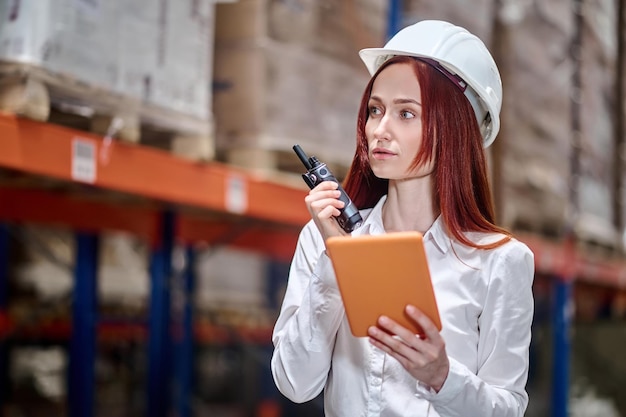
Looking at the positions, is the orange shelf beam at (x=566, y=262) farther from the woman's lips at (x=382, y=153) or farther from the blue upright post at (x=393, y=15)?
the woman's lips at (x=382, y=153)

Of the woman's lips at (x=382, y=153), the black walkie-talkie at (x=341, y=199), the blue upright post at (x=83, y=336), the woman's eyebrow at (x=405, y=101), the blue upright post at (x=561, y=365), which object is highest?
the woman's eyebrow at (x=405, y=101)

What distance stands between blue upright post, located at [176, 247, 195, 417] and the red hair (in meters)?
3.83

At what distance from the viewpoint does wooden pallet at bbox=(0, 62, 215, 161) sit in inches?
114

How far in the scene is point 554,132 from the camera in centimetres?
646

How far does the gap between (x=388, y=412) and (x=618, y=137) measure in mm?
6824

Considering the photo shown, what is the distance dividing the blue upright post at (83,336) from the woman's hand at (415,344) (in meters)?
3.13

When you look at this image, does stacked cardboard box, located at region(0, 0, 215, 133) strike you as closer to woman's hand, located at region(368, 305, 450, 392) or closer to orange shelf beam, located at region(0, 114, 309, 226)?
orange shelf beam, located at region(0, 114, 309, 226)

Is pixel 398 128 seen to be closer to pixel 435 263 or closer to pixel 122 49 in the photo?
pixel 435 263

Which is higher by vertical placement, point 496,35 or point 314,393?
point 496,35

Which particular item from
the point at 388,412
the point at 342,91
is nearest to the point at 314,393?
the point at 388,412

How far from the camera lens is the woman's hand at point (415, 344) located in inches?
57.4

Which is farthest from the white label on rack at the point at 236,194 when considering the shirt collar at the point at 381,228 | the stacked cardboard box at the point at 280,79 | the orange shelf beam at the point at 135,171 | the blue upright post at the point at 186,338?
the shirt collar at the point at 381,228

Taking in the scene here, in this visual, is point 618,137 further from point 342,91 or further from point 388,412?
point 388,412

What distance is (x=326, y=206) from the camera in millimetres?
1584
